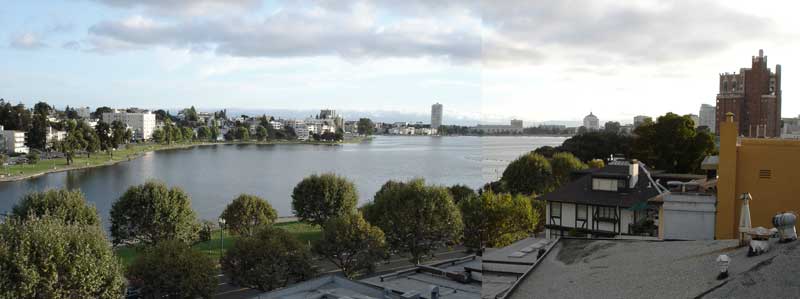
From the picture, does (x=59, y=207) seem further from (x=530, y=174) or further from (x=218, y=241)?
(x=530, y=174)

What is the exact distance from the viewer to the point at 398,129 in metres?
77.1

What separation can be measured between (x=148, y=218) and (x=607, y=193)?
588 cm

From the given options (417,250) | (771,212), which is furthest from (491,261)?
(417,250)

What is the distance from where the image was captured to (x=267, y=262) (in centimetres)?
583

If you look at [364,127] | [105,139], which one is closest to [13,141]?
[105,139]

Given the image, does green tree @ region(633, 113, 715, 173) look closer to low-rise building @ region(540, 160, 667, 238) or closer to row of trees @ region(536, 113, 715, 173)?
row of trees @ region(536, 113, 715, 173)

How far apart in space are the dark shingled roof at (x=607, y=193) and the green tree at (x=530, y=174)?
4892 mm

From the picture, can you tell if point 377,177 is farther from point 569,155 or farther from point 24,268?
point 24,268

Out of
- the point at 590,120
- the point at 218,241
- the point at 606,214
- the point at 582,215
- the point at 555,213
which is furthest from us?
the point at 218,241

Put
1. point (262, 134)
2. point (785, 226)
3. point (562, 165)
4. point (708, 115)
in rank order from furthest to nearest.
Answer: point (262, 134) → point (562, 165) → point (708, 115) → point (785, 226)

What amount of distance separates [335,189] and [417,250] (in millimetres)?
3062

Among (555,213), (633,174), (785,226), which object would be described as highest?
(785,226)

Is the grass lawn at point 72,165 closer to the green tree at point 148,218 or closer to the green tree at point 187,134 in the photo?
the green tree at point 187,134

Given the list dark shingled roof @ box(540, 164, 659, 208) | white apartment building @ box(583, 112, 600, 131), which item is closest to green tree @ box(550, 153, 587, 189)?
dark shingled roof @ box(540, 164, 659, 208)
